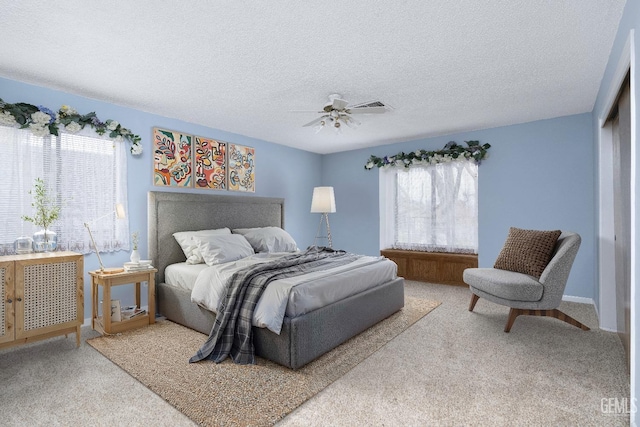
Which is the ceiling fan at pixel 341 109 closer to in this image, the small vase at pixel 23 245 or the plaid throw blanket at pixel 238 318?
the plaid throw blanket at pixel 238 318

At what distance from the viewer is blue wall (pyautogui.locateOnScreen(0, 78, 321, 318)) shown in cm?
321

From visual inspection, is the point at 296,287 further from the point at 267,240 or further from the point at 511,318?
the point at 511,318

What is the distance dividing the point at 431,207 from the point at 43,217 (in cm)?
510

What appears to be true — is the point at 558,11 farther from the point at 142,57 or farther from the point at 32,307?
the point at 32,307

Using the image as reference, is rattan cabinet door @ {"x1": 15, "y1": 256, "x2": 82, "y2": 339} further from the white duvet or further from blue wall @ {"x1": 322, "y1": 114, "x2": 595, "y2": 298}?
blue wall @ {"x1": 322, "y1": 114, "x2": 595, "y2": 298}

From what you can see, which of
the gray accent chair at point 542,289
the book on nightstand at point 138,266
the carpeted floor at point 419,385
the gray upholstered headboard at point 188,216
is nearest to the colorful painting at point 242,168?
the gray upholstered headboard at point 188,216

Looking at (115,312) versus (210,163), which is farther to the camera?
(210,163)

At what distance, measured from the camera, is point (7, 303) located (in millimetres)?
2529

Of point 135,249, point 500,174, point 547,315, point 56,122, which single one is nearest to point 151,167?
point 56,122

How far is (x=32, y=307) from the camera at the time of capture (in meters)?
2.65

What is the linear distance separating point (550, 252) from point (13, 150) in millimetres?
5282

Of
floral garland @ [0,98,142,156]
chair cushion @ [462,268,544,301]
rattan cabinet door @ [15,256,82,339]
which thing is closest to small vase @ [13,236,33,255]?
rattan cabinet door @ [15,256,82,339]

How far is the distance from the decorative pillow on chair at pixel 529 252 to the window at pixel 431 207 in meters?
1.45

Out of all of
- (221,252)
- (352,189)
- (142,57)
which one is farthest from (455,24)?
(352,189)
